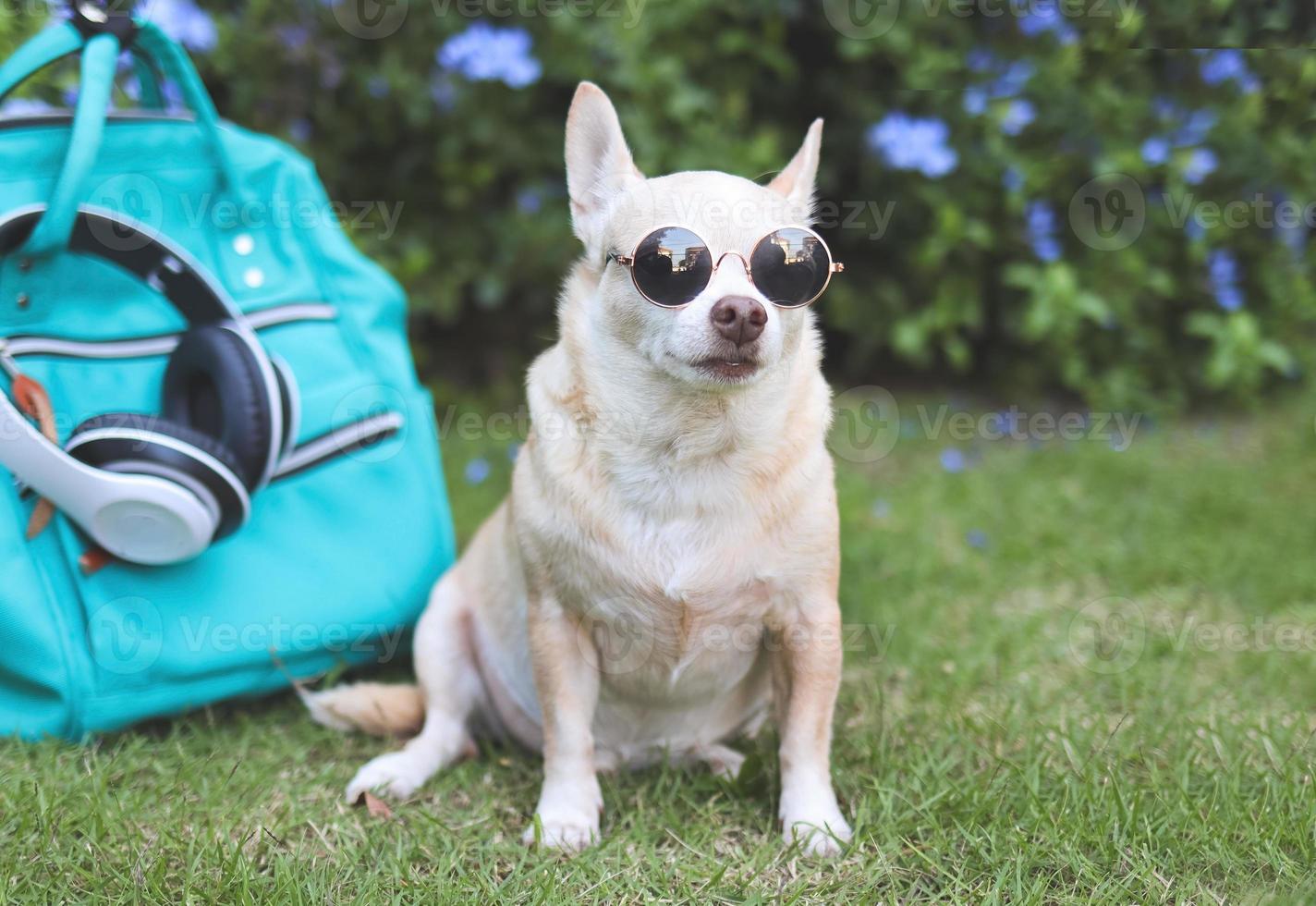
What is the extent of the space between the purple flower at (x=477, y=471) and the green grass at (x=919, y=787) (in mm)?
1117

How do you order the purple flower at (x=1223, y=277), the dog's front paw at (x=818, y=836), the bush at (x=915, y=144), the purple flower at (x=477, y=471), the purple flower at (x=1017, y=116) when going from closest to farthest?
the dog's front paw at (x=818, y=836) → the purple flower at (x=477, y=471) → the bush at (x=915, y=144) → the purple flower at (x=1017, y=116) → the purple flower at (x=1223, y=277)

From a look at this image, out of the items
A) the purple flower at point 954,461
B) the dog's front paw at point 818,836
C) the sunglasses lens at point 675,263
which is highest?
the sunglasses lens at point 675,263

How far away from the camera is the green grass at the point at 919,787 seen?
172 cm

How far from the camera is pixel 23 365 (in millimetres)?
2098

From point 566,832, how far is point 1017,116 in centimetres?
310

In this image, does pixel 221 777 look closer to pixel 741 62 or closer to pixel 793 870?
pixel 793 870

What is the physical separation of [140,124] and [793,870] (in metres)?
1.98

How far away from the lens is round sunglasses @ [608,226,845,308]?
1.78 m

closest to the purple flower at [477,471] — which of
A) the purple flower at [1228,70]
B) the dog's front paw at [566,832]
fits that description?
the dog's front paw at [566,832]

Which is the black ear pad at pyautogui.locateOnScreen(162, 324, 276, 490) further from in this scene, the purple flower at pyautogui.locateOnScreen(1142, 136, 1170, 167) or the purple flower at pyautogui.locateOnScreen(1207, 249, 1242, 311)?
the purple flower at pyautogui.locateOnScreen(1207, 249, 1242, 311)

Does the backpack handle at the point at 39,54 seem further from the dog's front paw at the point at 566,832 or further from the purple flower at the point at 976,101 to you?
the purple flower at the point at 976,101

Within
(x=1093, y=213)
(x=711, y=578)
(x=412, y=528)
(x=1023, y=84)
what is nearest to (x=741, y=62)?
(x=1023, y=84)

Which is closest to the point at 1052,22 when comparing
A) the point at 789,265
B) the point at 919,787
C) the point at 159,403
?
the point at 789,265

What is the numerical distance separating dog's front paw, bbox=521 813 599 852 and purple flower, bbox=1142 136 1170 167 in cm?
323
